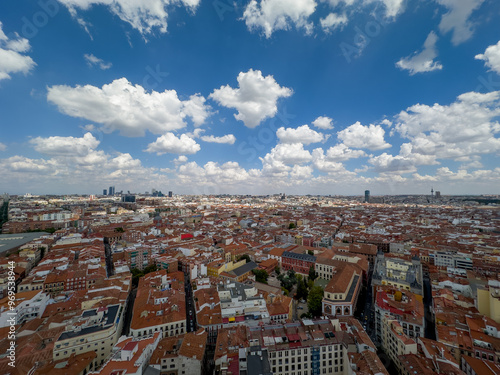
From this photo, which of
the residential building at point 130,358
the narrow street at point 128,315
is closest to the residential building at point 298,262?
the narrow street at point 128,315

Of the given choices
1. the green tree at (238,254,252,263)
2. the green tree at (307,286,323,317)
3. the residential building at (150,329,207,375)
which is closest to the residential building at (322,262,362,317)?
the green tree at (307,286,323,317)

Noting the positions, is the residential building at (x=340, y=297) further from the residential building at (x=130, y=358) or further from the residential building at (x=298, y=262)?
the residential building at (x=130, y=358)

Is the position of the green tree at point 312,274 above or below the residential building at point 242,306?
below

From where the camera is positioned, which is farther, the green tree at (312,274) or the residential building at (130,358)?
the green tree at (312,274)

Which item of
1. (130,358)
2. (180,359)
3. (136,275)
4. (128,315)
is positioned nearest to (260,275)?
(128,315)

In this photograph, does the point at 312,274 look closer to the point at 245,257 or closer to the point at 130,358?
the point at 245,257

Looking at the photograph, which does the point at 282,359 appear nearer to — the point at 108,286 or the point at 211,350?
the point at 211,350

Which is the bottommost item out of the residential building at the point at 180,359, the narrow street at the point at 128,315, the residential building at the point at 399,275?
the narrow street at the point at 128,315

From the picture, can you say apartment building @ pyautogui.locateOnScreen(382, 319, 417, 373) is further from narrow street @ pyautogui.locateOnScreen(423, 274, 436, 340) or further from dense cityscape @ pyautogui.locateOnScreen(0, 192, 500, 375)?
narrow street @ pyautogui.locateOnScreen(423, 274, 436, 340)
